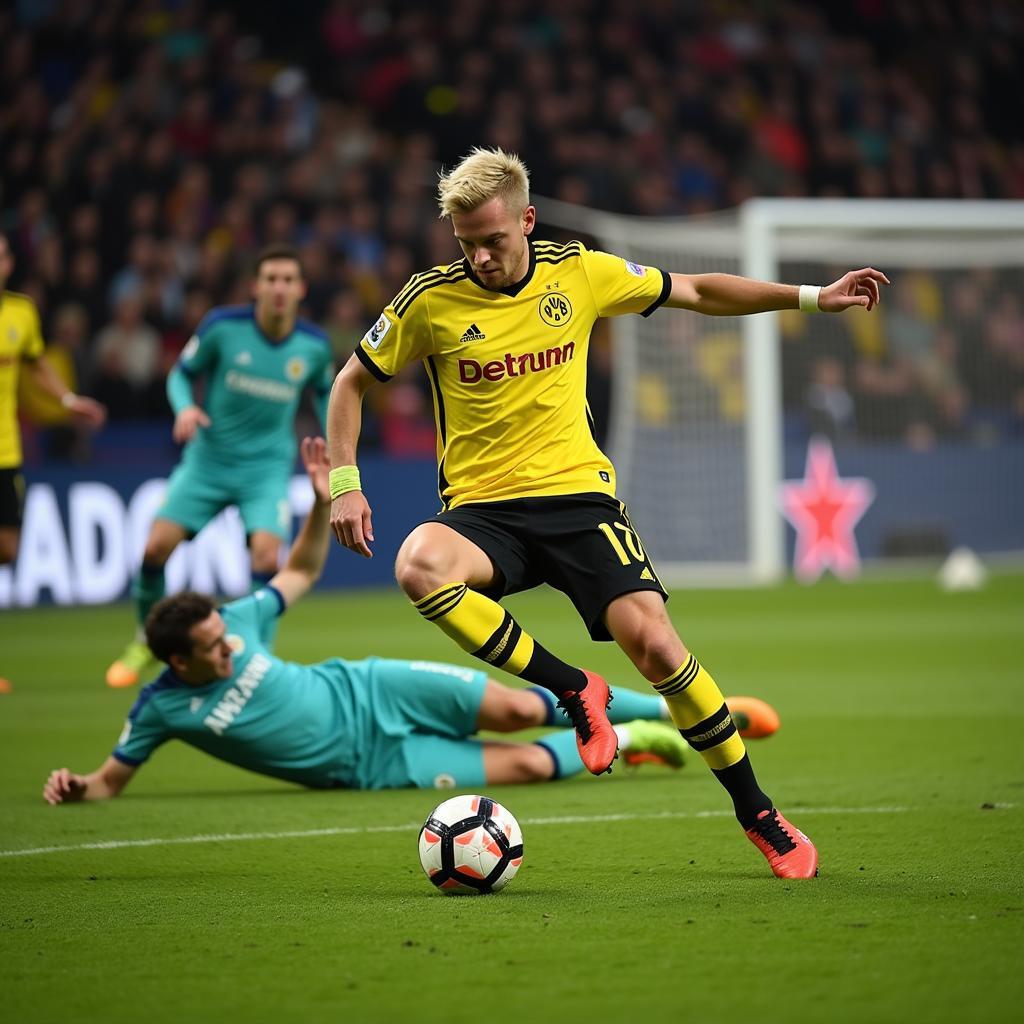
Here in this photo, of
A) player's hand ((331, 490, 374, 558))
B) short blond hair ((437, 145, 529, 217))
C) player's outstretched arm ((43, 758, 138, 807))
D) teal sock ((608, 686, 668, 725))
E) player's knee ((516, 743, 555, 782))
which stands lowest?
player's knee ((516, 743, 555, 782))

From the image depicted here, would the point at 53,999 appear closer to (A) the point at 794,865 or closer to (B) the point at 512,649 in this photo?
(B) the point at 512,649

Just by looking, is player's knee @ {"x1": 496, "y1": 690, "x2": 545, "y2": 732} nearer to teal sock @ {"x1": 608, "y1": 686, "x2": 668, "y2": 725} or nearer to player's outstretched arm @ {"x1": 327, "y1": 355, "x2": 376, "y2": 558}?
teal sock @ {"x1": 608, "y1": 686, "x2": 668, "y2": 725}

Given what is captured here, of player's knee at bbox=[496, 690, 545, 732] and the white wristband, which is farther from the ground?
the white wristband

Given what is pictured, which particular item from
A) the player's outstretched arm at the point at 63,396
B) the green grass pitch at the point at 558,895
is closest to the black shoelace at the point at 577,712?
the green grass pitch at the point at 558,895

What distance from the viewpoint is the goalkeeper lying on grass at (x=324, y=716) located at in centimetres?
655

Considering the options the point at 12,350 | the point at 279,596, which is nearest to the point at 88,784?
the point at 279,596

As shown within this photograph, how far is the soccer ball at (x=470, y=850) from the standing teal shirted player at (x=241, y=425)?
5.21 meters

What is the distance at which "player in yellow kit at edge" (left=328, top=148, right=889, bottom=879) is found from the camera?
16.8 ft

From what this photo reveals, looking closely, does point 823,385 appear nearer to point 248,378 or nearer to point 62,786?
point 248,378

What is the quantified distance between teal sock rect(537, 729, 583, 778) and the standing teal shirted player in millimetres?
3249

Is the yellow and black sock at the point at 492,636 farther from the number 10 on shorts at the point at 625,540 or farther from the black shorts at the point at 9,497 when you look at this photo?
the black shorts at the point at 9,497

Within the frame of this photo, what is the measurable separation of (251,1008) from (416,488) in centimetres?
1359

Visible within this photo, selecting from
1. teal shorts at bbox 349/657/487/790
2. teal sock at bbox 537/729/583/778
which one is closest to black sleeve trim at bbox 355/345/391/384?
teal shorts at bbox 349/657/487/790

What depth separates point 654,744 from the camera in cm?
711
